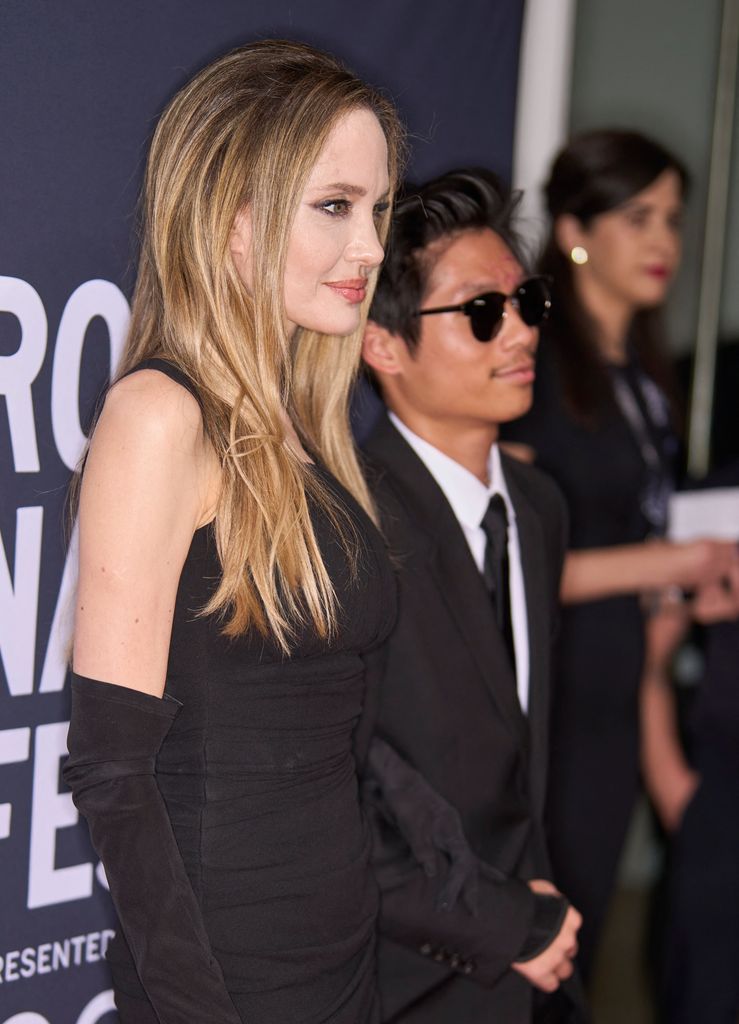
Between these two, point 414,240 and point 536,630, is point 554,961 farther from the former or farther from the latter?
point 414,240

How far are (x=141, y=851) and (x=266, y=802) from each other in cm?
19

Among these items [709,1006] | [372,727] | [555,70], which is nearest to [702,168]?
[555,70]

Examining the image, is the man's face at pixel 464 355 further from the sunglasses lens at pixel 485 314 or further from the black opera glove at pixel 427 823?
the black opera glove at pixel 427 823

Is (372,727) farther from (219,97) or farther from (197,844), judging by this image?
(219,97)

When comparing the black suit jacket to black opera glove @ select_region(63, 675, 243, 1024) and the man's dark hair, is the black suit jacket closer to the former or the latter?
the man's dark hair

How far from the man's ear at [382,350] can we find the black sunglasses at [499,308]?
2.9 inches

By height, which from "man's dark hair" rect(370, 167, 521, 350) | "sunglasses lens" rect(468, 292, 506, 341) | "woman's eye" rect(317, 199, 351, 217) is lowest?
"sunglasses lens" rect(468, 292, 506, 341)

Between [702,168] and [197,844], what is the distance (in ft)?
12.1

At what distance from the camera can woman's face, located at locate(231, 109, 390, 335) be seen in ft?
5.47

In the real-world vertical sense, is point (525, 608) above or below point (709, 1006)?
above

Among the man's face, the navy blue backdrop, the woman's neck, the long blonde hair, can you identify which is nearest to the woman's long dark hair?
the woman's neck

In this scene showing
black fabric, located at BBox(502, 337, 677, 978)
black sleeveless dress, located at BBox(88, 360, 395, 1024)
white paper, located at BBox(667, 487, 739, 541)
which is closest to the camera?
black sleeveless dress, located at BBox(88, 360, 395, 1024)

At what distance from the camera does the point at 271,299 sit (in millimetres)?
1634

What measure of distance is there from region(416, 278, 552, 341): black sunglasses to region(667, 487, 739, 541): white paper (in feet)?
4.03
